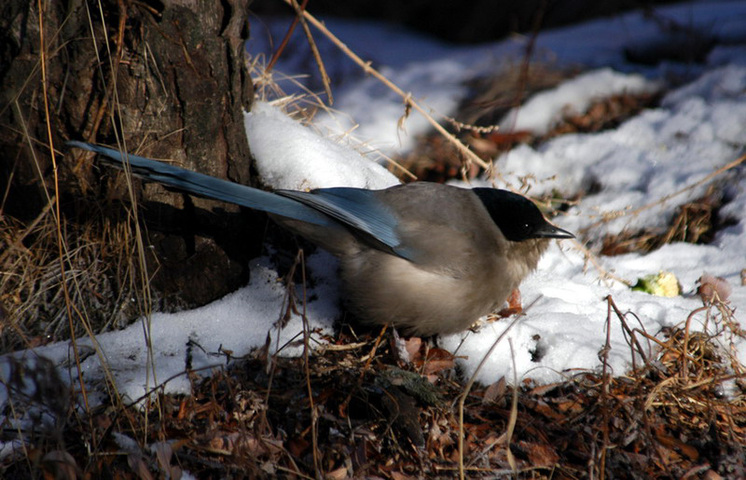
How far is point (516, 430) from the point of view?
251 cm

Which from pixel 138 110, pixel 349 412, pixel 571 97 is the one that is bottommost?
pixel 349 412

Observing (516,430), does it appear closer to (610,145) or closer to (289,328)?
(289,328)

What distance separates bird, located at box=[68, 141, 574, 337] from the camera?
9.41 feet

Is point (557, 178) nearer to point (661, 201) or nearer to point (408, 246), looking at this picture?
point (661, 201)

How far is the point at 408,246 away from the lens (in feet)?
9.70

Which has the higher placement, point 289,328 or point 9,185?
point 9,185

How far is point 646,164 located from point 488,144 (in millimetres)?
1246

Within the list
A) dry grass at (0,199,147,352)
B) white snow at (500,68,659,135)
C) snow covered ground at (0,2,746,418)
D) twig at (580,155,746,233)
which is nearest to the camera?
dry grass at (0,199,147,352)

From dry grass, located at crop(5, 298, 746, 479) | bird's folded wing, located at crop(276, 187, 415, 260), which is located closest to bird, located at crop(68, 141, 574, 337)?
bird's folded wing, located at crop(276, 187, 415, 260)

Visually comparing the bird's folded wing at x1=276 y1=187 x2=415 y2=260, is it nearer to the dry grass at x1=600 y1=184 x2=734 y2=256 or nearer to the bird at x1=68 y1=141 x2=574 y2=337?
the bird at x1=68 y1=141 x2=574 y2=337

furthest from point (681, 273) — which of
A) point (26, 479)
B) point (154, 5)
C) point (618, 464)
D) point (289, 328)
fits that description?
point (26, 479)

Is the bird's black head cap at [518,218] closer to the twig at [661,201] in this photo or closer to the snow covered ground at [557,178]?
the snow covered ground at [557,178]

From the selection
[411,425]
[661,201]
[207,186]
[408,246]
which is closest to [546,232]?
[408,246]

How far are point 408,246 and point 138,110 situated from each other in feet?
4.45
